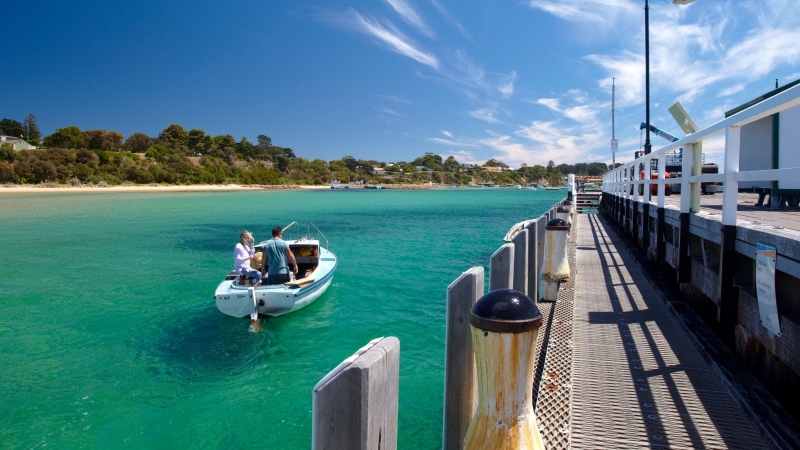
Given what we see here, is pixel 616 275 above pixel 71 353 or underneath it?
above

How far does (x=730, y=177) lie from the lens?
A: 414 centimetres

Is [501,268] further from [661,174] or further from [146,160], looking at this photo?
[146,160]

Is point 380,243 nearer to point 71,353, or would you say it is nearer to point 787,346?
point 71,353

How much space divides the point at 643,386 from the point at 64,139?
152900 mm

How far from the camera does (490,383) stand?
88.0 inches

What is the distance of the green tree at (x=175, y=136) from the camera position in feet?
516

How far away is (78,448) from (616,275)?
8449 millimetres

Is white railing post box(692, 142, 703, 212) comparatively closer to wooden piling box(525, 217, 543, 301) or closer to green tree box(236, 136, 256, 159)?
wooden piling box(525, 217, 543, 301)

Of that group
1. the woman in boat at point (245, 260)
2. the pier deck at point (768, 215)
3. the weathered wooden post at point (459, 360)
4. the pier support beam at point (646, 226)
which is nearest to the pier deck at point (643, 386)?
the weathered wooden post at point (459, 360)

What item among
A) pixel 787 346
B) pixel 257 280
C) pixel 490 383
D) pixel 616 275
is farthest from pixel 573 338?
pixel 257 280

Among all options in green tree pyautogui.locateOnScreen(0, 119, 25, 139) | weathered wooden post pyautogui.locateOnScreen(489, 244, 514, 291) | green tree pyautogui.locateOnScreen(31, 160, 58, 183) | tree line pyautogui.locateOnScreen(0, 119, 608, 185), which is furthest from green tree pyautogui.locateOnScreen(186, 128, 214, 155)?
weathered wooden post pyautogui.locateOnScreen(489, 244, 514, 291)

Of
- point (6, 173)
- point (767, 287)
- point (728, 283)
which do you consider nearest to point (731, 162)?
point (728, 283)

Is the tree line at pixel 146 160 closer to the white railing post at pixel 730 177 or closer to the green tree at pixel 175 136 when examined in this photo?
the green tree at pixel 175 136

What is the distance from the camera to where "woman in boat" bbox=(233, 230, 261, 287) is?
448 inches
